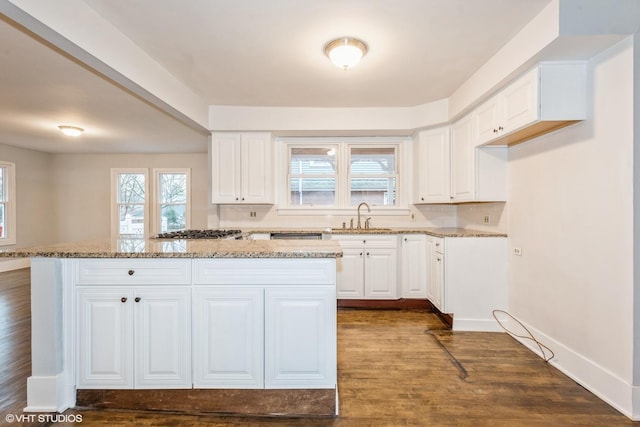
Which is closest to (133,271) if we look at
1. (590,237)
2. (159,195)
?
(590,237)

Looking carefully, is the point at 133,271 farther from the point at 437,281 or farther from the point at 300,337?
the point at 437,281

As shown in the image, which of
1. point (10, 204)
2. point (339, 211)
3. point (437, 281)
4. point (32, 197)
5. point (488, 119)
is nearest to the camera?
point (488, 119)

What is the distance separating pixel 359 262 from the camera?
373 centimetres

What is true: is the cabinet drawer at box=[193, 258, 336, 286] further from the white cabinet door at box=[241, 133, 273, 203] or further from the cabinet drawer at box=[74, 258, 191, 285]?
the white cabinet door at box=[241, 133, 273, 203]

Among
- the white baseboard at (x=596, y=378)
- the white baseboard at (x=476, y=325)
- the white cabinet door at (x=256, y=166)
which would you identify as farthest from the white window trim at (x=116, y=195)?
the white baseboard at (x=596, y=378)

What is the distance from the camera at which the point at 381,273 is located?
12.2 feet

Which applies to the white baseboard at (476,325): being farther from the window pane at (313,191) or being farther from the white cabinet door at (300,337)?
the window pane at (313,191)

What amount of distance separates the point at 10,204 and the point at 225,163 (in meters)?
5.16

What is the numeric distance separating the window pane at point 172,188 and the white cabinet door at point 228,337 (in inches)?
224

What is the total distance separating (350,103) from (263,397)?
3.17 meters

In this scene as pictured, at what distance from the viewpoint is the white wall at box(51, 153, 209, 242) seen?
6848 mm

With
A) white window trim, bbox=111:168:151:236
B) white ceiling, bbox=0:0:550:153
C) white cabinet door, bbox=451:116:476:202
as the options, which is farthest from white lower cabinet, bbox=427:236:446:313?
white window trim, bbox=111:168:151:236

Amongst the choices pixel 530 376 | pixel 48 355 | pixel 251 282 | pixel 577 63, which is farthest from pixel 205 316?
pixel 577 63

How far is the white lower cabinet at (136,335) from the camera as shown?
183 cm
